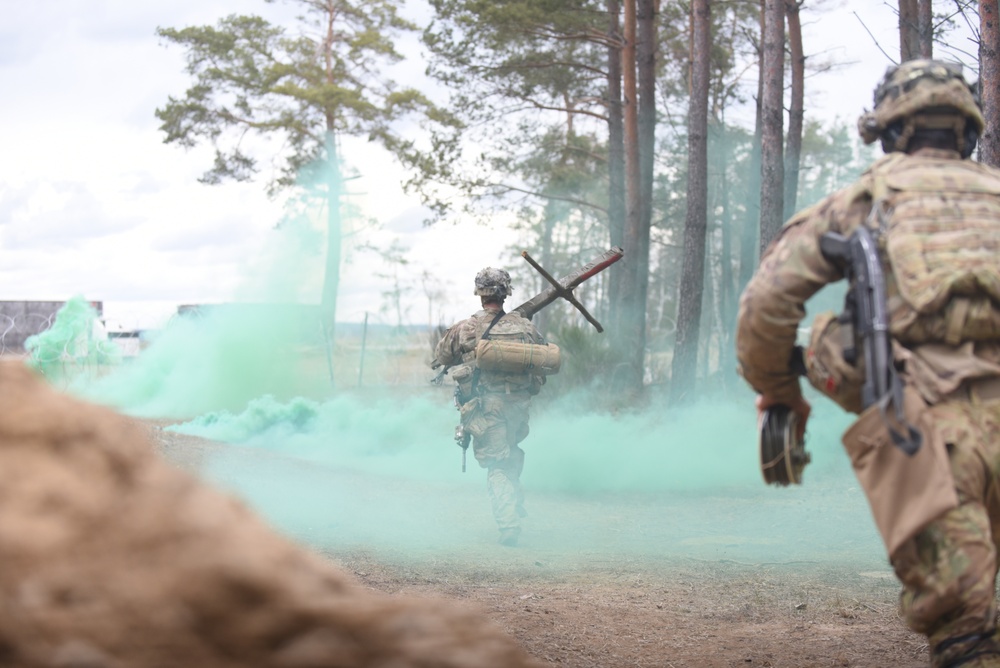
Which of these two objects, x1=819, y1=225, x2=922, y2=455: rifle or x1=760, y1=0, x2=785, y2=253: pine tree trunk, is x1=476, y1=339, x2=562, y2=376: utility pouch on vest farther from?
x1=760, y1=0, x2=785, y2=253: pine tree trunk

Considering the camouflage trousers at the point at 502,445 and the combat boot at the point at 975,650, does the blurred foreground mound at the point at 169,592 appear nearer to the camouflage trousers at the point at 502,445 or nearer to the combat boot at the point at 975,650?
the combat boot at the point at 975,650

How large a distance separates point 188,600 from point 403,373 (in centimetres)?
2169

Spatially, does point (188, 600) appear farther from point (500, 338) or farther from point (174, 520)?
point (500, 338)

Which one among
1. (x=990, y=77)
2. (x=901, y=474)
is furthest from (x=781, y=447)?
(x=990, y=77)

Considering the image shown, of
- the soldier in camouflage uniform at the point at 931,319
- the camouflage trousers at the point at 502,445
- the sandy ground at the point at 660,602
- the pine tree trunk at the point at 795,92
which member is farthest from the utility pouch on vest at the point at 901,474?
the pine tree trunk at the point at 795,92

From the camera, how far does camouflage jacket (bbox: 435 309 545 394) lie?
8734 mm

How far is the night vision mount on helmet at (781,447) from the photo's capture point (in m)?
3.26

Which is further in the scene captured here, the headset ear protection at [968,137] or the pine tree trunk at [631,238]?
the pine tree trunk at [631,238]

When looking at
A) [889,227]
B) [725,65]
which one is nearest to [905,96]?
[889,227]

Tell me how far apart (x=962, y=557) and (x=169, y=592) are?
→ 84.2 inches

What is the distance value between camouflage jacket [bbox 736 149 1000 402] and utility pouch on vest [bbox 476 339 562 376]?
5.19 m

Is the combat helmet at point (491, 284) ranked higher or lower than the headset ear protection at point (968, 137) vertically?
lower

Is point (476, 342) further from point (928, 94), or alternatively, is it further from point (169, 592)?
point (169, 592)

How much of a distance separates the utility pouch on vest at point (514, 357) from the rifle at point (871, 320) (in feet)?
18.0
